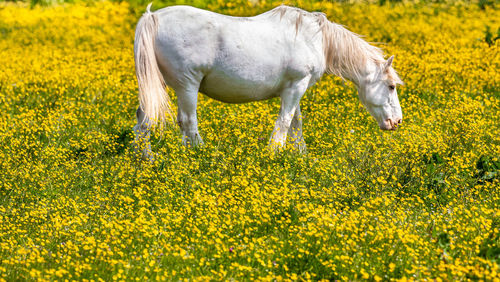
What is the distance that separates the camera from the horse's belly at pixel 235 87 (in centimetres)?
652

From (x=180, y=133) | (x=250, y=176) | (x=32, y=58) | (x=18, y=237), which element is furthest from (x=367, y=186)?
(x=32, y=58)

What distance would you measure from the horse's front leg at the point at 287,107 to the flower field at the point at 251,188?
0.27 metres

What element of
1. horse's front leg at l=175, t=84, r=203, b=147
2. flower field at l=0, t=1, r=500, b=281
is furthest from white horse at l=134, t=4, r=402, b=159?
flower field at l=0, t=1, r=500, b=281

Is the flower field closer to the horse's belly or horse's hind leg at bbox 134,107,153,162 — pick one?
horse's hind leg at bbox 134,107,153,162

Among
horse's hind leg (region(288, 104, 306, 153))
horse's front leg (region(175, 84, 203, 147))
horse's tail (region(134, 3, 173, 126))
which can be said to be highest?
horse's tail (region(134, 3, 173, 126))

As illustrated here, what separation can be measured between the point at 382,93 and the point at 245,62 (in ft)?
5.88

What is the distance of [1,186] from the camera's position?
5.62 metres

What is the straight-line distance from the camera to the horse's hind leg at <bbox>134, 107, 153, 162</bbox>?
6.47 metres

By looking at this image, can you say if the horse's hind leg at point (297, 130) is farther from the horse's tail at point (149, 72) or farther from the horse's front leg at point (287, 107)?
the horse's tail at point (149, 72)

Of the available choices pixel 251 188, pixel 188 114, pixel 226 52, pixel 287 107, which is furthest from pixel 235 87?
pixel 251 188

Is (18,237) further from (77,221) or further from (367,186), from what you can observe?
(367,186)

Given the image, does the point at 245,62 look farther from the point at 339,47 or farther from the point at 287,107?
the point at 339,47

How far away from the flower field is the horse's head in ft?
0.84

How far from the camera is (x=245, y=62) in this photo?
650 centimetres
